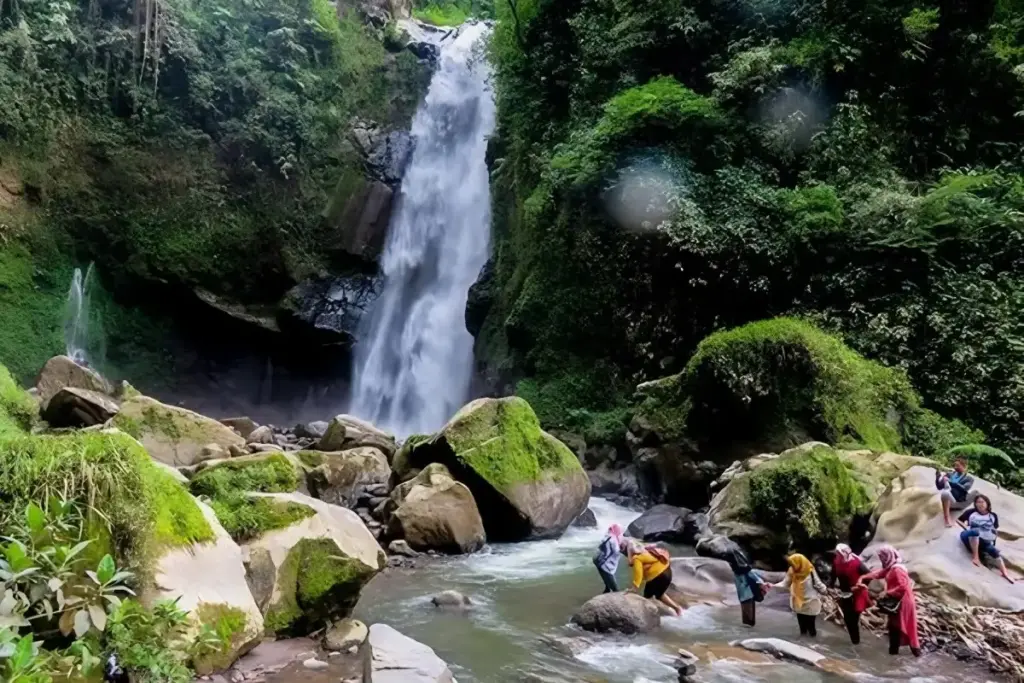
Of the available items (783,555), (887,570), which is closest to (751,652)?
(887,570)

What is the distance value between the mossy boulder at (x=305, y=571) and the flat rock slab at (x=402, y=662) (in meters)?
0.96

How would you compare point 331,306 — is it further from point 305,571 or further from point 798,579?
point 798,579

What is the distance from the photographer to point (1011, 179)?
51.2 feet

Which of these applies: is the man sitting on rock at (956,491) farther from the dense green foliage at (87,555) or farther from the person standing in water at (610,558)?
the dense green foliage at (87,555)

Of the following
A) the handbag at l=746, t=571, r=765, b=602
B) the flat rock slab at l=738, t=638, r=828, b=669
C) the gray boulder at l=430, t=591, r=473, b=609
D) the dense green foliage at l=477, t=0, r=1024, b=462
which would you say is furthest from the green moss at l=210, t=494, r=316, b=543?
the dense green foliage at l=477, t=0, r=1024, b=462

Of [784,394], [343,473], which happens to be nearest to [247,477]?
[343,473]

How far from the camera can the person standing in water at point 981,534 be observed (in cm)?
820

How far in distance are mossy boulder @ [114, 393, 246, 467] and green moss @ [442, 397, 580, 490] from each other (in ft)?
13.4

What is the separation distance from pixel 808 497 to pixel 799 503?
140 millimetres

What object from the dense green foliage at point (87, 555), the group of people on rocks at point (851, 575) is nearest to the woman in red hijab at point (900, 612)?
the group of people on rocks at point (851, 575)

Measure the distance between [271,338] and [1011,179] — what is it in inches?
795

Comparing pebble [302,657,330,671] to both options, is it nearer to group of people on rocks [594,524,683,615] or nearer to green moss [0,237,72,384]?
group of people on rocks [594,524,683,615]

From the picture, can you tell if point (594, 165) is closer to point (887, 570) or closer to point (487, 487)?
point (487, 487)

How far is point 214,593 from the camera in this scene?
18.2ft
